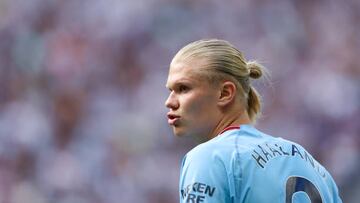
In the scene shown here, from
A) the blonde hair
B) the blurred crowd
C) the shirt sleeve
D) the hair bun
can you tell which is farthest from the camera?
the blurred crowd

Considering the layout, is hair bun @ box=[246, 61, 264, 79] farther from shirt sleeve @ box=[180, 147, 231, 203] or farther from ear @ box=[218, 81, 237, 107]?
shirt sleeve @ box=[180, 147, 231, 203]

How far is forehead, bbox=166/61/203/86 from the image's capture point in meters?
2.70

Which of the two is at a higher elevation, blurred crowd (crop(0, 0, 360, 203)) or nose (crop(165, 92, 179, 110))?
blurred crowd (crop(0, 0, 360, 203))

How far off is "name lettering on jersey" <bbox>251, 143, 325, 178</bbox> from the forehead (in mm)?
285

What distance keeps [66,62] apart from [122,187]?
1169mm

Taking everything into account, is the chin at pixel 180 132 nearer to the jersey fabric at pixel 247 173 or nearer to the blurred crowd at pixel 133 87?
the jersey fabric at pixel 247 173

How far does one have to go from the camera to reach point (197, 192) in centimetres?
250

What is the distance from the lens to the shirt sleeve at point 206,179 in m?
2.48

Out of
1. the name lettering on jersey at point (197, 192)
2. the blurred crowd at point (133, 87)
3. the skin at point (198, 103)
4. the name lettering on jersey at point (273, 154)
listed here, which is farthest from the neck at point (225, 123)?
the blurred crowd at point (133, 87)

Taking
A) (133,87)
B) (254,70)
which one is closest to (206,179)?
(254,70)

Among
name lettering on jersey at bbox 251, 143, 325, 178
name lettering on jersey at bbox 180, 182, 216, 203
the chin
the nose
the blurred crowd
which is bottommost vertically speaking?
name lettering on jersey at bbox 180, 182, 216, 203

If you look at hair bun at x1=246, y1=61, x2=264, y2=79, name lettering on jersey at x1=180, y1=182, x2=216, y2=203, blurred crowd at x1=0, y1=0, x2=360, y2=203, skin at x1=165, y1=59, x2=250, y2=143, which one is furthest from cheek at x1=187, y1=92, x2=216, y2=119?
blurred crowd at x1=0, y1=0, x2=360, y2=203

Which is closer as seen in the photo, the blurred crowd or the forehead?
the forehead

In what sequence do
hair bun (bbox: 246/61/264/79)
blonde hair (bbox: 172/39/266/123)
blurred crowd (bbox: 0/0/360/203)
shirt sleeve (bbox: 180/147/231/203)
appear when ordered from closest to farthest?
shirt sleeve (bbox: 180/147/231/203) < blonde hair (bbox: 172/39/266/123) < hair bun (bbox: 246/61/264/79) < blurred crowd (bbox: 0/0/360/203)
